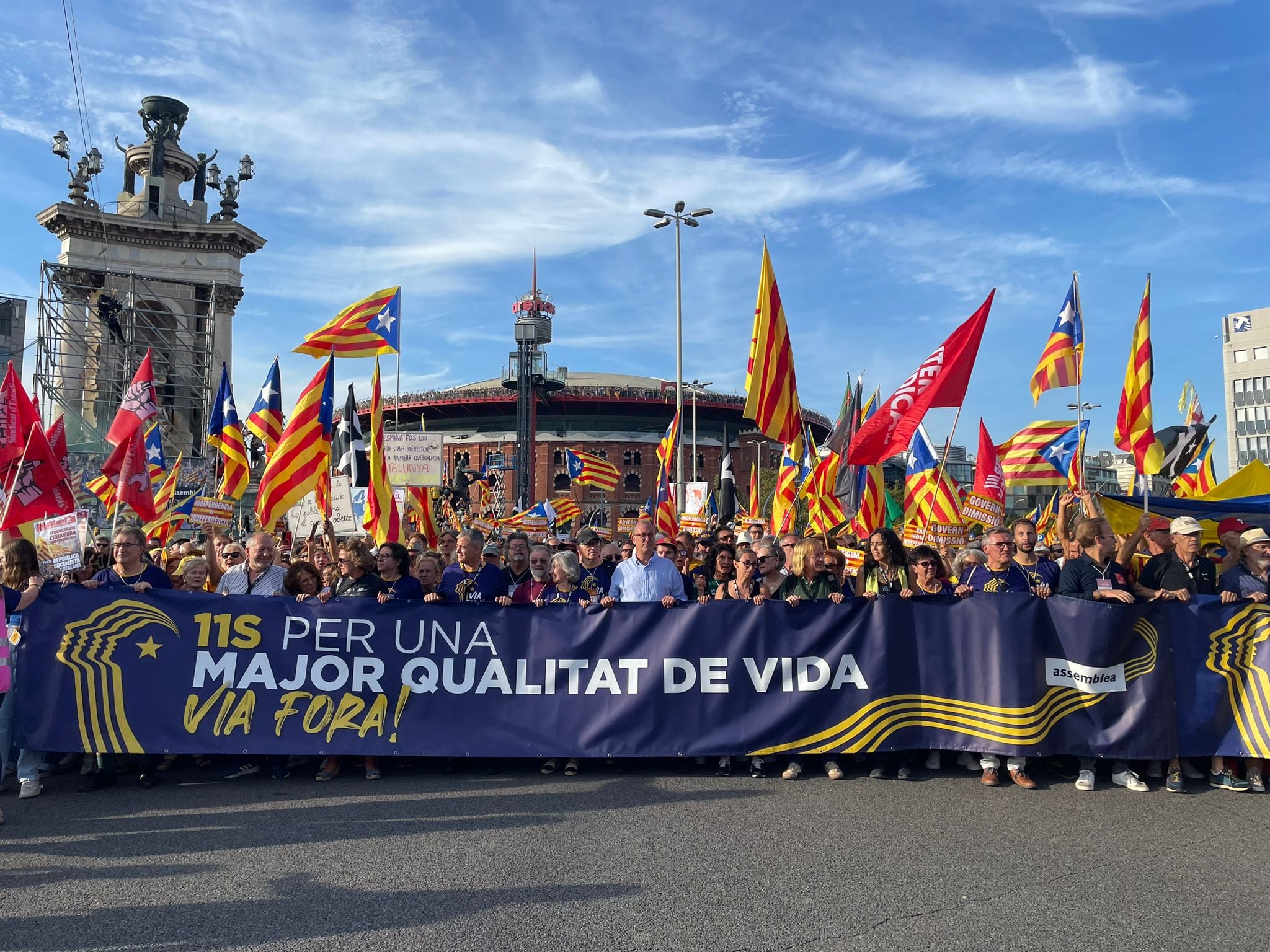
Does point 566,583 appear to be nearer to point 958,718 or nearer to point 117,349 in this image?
point 958,718

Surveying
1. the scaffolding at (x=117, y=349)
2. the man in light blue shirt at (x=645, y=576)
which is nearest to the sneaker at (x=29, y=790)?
the man in light blue shirt at (x=645, y=576)

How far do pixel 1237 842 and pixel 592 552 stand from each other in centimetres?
619

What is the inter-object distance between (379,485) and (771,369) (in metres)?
5.13

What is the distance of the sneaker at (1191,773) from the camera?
661 cm

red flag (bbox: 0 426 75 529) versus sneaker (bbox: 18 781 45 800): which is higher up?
red flag (bbox: 0 426 75 529)

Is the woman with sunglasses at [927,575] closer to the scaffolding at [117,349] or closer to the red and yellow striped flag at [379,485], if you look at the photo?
the red and yellow striped flag at [379,485]

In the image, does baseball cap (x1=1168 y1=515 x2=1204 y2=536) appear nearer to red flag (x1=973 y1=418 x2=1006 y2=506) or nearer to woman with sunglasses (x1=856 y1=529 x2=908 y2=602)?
woman with sunglasses (x1=856 y1=529 x2=908 y2=602)

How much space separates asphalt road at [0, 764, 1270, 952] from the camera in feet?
13.5

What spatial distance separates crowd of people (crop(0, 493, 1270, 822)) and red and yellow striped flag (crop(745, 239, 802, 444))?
2.99m

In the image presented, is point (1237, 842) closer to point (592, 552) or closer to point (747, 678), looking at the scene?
point (747, 678)

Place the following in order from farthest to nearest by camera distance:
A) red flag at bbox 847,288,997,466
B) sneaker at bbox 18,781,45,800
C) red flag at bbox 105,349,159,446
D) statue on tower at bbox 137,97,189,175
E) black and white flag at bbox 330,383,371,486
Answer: statue on tower at bbox 137,97,189,175 → black and white flag at bbox 330,383,371,486 → red flag at bbox 105,349,159,446 → red flag at bbox 847,288,997,466 → sneaker at bbox 18,781,45,800

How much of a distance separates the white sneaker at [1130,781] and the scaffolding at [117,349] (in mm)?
34677

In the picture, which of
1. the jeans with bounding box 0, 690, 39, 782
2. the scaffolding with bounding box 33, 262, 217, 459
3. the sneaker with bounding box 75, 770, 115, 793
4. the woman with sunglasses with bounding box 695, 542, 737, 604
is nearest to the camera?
the jeans with bounding box 0, 690, 39, 782

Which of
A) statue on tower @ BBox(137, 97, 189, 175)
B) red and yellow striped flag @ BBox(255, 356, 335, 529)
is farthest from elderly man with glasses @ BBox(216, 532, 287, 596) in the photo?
statue on tower @ BBox(137, 97, 189, 175)
